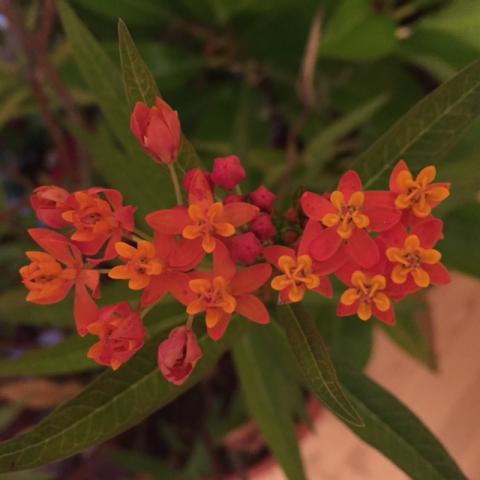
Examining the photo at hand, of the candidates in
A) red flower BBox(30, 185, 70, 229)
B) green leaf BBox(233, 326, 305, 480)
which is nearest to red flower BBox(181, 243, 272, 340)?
red flower BBox(30, 185, 70, 229)

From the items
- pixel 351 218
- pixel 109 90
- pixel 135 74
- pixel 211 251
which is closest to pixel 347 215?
pixel 351 218

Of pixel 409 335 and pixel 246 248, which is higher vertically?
pixel 246 248

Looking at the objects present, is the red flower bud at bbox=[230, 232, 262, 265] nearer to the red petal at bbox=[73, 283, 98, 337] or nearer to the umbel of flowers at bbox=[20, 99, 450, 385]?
the umbel of flowers at bbox=[20, 99, 450, 385]

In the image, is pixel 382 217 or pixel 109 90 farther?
pixel 109 90

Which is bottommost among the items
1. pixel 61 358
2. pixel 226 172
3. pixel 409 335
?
pixel 409 335

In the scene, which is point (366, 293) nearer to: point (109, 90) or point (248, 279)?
point (248, 279)

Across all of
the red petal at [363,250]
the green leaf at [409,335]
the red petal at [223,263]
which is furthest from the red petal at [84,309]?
the green leaf at [409,335]
